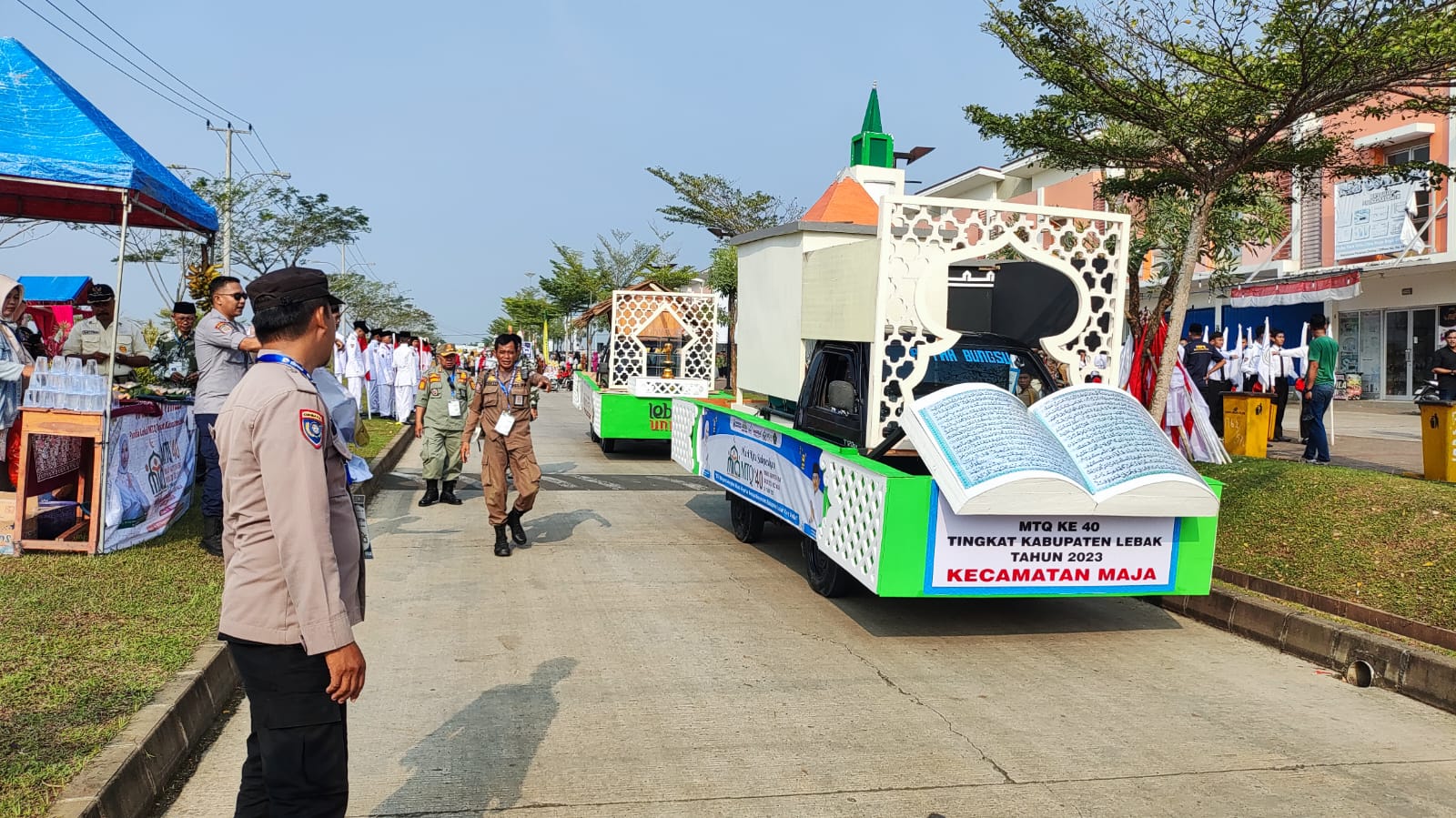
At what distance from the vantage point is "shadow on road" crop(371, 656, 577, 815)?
3758 millimetres

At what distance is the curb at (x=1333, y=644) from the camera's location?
16.9 feet

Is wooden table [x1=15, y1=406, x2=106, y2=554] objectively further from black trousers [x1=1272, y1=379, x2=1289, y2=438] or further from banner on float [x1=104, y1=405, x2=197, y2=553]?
black trousers [x1=1272, y1=379, x2=1289, y2=438]

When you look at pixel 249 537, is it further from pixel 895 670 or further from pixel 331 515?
pixel 895 670

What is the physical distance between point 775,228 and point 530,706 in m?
5.38

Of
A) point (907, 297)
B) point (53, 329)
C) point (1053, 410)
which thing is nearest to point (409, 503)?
point (53, 329)

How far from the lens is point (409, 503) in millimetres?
11023

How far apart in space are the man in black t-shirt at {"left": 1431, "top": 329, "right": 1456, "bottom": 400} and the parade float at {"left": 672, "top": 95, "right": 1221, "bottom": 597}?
14.2 ft

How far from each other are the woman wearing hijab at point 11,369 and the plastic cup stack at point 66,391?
9cm

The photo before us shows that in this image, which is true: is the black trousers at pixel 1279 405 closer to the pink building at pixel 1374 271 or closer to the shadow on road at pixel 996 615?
the pink building at pixel 1374 271

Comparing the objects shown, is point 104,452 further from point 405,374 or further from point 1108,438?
point 405,374

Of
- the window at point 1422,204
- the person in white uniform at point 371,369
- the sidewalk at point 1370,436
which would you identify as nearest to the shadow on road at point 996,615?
the sidewalk at point 1370,436

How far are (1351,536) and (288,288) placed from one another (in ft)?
23.2

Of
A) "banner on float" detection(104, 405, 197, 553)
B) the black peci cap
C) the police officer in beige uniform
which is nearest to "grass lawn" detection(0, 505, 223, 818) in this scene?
"banner on float" detection(104, 405, 197, 553)

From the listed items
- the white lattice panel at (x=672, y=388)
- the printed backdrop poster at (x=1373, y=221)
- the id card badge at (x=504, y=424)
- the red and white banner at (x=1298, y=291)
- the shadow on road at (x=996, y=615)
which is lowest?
the shadow on road at (x=996, y=615)
